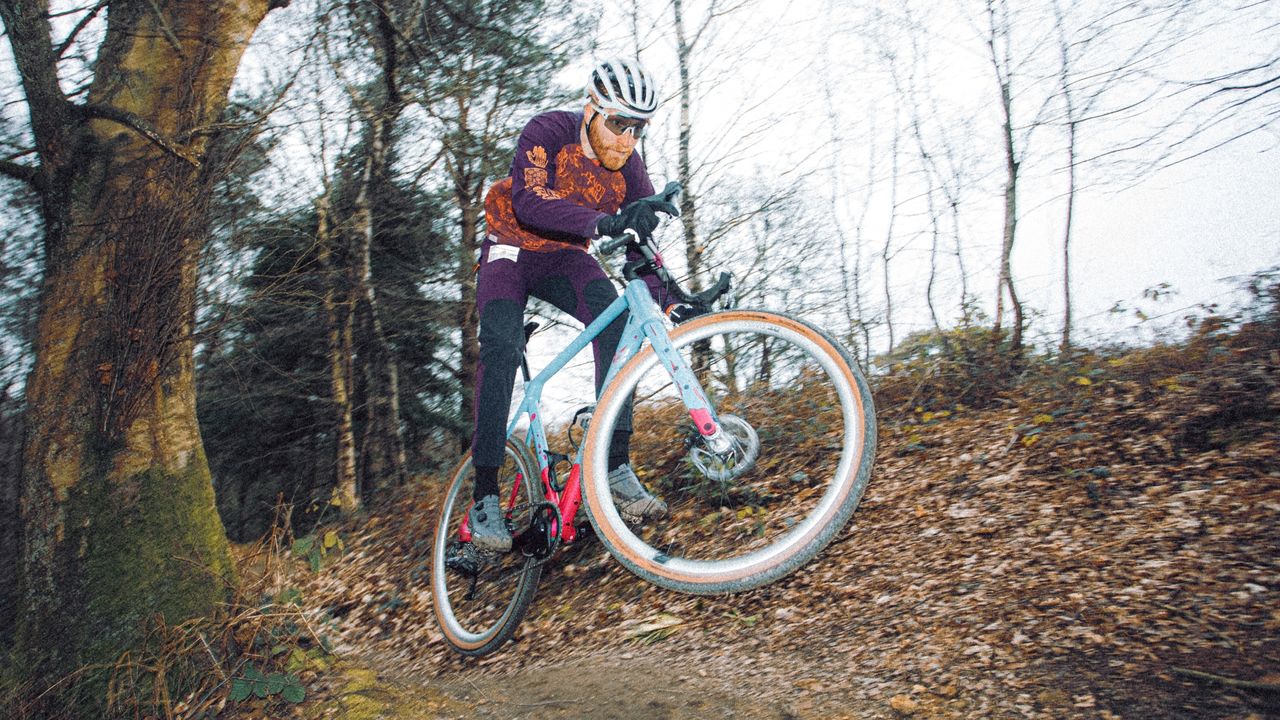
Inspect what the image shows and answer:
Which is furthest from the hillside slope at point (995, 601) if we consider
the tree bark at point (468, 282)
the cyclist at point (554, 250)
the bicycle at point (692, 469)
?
the tree bark at point (468, 282)

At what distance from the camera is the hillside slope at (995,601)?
69.3 inches

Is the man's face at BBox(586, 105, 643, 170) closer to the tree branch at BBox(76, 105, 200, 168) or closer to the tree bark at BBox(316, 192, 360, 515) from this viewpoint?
the tree branch at BBox(76, 105, 200, 168)

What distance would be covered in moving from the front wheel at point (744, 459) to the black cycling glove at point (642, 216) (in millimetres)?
407

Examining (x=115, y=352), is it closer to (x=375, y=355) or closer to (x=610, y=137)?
(x=610, y=137)

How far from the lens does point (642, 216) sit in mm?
2467

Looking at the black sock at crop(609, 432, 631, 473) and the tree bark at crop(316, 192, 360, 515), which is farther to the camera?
the tree bark at crop(316, 192, 360, 515)

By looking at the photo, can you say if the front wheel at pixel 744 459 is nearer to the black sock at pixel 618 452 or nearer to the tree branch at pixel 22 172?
the black sock at pixel 618 452

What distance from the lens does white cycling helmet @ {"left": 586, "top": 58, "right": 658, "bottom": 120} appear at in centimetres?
285

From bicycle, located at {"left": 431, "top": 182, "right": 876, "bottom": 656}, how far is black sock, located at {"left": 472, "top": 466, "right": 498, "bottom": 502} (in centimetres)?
20

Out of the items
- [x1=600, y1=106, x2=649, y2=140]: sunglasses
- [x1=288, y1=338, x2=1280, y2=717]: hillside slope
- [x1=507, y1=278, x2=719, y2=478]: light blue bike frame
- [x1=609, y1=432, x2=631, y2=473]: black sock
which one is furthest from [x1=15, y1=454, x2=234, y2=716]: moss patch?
[x1=600, y1=106, x2=649, y2=140]: sunglasses

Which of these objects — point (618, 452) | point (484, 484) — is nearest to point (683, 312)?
point (618, 452)

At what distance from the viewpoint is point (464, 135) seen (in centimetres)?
930

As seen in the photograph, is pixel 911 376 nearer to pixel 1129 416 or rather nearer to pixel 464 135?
pixel 1129 416

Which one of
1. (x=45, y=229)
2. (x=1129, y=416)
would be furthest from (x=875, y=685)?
(x=45, y=229)
